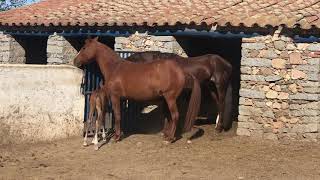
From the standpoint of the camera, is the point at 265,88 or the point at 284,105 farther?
the point at 265,88

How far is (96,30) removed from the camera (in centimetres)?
1283

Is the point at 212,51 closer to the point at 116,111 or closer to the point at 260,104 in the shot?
the point at 260,104

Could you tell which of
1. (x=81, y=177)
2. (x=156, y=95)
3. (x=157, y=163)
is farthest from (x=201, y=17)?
(x=81, y=177)

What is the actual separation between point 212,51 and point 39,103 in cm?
643

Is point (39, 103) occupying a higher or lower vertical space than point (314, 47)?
lower

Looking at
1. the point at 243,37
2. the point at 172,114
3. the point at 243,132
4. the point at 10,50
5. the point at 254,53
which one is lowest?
the point at 243,132

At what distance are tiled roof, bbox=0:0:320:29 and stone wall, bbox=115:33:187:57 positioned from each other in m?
0.41

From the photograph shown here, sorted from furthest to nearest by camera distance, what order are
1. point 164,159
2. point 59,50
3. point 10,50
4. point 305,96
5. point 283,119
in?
point 10,50, point 59,50, point 283,119, point 305,96, point 164,159

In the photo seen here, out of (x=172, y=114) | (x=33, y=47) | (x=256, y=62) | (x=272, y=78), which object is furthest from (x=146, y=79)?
(x=33, y=47)

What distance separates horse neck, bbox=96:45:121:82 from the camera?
1005cm

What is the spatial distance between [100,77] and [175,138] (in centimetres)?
219

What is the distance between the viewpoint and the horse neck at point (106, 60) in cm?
1005

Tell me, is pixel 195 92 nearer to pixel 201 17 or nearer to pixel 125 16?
pixel 201 17

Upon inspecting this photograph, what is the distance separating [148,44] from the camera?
39.0 ft
